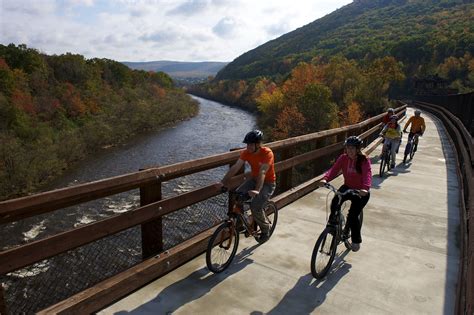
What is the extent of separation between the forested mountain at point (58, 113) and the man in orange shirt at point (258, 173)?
88.3ft

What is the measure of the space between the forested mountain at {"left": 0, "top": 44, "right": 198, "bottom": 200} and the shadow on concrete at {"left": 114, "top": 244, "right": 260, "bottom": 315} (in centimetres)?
2701

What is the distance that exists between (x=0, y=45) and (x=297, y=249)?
8227cm

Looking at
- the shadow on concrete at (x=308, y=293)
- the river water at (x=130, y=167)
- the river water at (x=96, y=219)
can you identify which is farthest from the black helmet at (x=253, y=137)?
the river water at (x=130, y=167)

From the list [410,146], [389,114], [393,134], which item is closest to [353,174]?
[393,134]

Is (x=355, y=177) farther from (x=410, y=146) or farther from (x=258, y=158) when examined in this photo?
(x=410, y=146)

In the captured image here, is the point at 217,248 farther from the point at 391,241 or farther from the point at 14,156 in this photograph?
the point at 14,156

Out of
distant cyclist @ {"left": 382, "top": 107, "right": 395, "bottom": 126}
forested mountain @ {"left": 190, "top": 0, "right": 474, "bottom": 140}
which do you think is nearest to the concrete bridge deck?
distant cyclist @ {"left": 382, "top": 107, "right": 395, "bottom": 126}

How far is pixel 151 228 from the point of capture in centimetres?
453

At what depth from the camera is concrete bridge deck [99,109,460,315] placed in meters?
4.01

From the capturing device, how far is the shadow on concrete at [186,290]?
12.6 ft

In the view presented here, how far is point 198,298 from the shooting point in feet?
13.3

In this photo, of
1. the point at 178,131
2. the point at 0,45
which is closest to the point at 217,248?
the point at 178,131

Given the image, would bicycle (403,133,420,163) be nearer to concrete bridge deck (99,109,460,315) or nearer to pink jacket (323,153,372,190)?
concrete bridge deck (99,109,460,315)

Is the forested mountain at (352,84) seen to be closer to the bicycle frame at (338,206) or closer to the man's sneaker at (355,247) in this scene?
the man's sneaker at (355,247)
